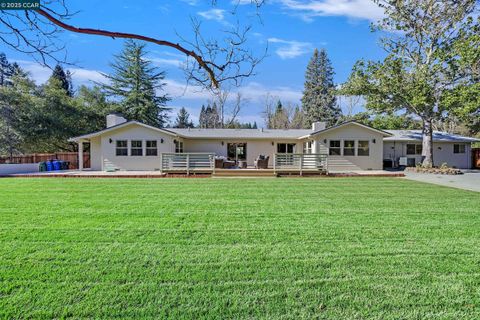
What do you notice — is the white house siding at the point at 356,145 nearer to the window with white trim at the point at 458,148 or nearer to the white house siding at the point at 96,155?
the window with white trim at the point at 458,148

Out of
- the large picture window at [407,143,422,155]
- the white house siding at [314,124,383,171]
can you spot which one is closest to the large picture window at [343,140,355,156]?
the white house siding at [314,124,383,171]

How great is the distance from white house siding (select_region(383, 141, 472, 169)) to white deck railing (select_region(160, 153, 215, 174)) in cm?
1357

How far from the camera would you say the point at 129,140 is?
65.3 feet

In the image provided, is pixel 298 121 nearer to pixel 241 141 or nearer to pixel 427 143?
pixel 241 141

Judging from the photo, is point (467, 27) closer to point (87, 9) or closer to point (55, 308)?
point (87, 9)

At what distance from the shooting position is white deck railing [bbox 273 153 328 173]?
57.0ft

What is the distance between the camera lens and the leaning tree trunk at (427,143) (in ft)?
66.0

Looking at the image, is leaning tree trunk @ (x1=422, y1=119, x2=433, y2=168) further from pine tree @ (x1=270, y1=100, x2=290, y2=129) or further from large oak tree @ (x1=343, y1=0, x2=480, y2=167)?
pine tree @ (x1=270, y1=100, x2=290, y2=129)

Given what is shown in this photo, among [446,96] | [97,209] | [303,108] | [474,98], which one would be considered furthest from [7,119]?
[303,108]

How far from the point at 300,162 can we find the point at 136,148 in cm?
1039

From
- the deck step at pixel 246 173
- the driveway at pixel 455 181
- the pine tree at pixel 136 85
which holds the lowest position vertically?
the driveway at pixel 455 181

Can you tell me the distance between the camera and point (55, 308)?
106 inches

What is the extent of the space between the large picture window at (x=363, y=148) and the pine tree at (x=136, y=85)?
2403 centimetres

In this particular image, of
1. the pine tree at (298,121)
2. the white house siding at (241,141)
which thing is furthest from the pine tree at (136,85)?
the pine tree at (298,121)
